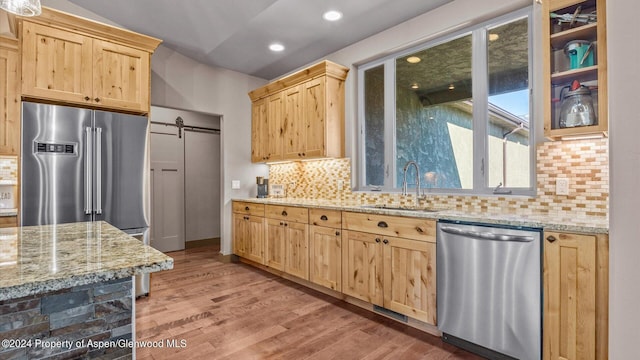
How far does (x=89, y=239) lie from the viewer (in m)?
1.33

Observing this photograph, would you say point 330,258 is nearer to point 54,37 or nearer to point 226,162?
point 226,162

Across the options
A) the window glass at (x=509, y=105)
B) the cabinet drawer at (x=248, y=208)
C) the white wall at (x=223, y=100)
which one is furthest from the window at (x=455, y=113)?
the white wall at (x=223, y=100)

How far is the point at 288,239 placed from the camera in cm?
359

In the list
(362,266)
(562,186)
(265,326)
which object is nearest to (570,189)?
(562,186)

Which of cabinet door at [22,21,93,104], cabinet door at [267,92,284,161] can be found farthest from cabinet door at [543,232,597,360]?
cabinet door at [22,21,93,104]

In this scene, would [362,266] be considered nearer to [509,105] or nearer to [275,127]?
[509,105]

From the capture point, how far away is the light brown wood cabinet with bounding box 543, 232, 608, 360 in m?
1.65

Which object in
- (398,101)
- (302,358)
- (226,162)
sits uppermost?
(398,101)

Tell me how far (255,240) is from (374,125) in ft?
6.77

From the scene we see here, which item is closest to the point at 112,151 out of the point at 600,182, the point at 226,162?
the point at 226,162

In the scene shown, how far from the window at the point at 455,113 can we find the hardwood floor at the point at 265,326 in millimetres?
1346

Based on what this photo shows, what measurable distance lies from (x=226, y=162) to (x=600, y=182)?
407 cm

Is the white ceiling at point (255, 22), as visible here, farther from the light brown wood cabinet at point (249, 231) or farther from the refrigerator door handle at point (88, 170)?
the light brown wood cabinet at point (249, 231)

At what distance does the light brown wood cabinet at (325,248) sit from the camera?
3023mm
